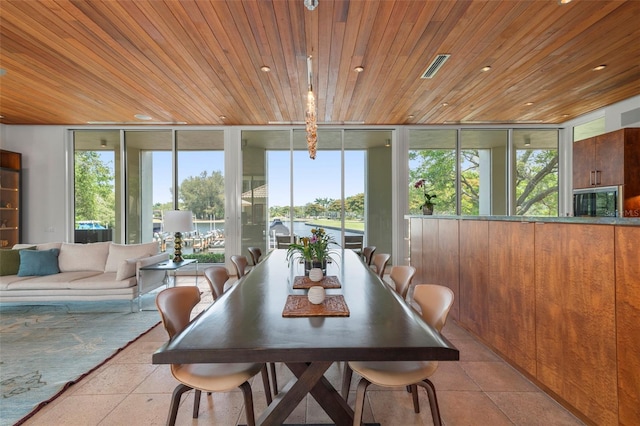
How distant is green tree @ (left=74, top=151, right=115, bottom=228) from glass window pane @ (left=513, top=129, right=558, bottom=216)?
854cm

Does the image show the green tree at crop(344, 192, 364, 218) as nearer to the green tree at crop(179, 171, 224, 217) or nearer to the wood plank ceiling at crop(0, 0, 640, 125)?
the wood plank ceiling at crop(0, 0, 640, 125)

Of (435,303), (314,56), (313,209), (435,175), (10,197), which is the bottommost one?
(435,303)

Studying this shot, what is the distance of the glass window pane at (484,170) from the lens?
6.32m

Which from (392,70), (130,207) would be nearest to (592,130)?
(392,70)

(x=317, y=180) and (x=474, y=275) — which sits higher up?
(x=317, y=180)

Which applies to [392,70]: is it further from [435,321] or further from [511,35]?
[435,321]

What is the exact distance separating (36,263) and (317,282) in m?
4.31

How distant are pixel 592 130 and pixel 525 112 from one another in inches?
58.9

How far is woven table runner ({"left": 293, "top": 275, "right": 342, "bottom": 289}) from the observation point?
2.13 metres

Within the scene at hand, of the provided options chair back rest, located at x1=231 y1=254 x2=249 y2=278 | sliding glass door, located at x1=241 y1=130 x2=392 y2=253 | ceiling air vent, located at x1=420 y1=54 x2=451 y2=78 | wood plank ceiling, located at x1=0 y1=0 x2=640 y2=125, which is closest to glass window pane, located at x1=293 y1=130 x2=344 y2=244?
sliding glass door, located at x1=241 y1=130 x2=392 y2=253

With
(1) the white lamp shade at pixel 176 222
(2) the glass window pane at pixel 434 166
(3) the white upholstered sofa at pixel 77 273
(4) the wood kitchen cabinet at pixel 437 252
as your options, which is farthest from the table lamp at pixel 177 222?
(2) the glass window pane at pixel 434 166

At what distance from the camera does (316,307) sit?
5.35 feet

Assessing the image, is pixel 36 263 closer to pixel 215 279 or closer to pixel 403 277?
pixel 215 279

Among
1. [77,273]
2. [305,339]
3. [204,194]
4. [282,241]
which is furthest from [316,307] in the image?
[204,194]
